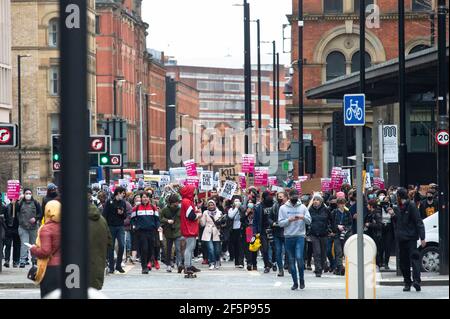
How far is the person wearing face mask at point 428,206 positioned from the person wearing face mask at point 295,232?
757cm

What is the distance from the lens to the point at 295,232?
2397 centimetres

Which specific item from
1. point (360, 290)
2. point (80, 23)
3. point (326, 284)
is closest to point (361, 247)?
point (360, 290)

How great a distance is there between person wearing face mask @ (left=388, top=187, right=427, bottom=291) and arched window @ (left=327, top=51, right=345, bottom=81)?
58989 millimetres

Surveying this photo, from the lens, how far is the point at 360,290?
1717 cm

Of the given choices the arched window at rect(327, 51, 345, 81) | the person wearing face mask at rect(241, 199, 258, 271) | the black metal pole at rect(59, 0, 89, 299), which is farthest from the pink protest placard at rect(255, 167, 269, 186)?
the black metal pole at rect(59, 0, 89, 299)

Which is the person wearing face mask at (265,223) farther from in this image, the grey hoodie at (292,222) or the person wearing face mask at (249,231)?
the grey hoodie at (292,222)

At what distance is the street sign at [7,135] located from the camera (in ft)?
87.3

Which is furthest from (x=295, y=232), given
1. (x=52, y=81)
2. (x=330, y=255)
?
(x=52, y=81)

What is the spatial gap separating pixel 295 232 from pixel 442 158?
377cm

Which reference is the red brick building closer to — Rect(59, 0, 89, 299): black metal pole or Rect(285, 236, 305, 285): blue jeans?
Rect(285, 236, 305, 285): blue jeans

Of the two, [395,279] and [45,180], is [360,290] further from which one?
[45,180]

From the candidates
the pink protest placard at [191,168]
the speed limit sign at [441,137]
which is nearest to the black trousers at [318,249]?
the speed limit sign at [441,137]

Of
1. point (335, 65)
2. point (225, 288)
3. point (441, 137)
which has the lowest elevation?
point (225, 288)

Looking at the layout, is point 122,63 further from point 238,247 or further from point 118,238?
point 118,238
